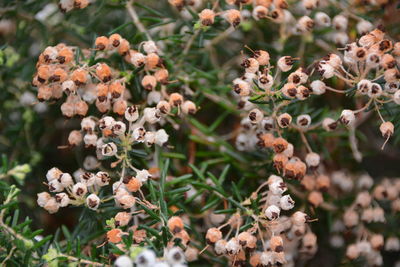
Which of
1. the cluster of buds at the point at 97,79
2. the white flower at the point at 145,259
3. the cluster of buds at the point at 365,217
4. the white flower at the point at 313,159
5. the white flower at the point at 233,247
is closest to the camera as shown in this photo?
the white flower at the point at 145,259

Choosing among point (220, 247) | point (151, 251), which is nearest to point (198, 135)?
point (220, 247)

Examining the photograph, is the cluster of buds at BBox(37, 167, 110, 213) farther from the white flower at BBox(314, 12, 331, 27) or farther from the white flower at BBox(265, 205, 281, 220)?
the white flower at BBox(314, 12, 331, 27)

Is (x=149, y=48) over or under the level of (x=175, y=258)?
over

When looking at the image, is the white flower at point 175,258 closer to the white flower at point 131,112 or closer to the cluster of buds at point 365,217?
the white flower at point 131,112

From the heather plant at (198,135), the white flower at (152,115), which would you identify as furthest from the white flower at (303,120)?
the white flower at (152,115)

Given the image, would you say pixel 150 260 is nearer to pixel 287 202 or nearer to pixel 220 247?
pixel 220 247

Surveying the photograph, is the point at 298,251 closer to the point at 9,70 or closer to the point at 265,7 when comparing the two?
the point at 265,7

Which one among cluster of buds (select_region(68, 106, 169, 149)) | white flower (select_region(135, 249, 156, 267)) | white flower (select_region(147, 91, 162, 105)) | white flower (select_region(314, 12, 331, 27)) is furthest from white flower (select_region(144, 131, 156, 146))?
white flower (select_region(314, 12, 331, 27))
